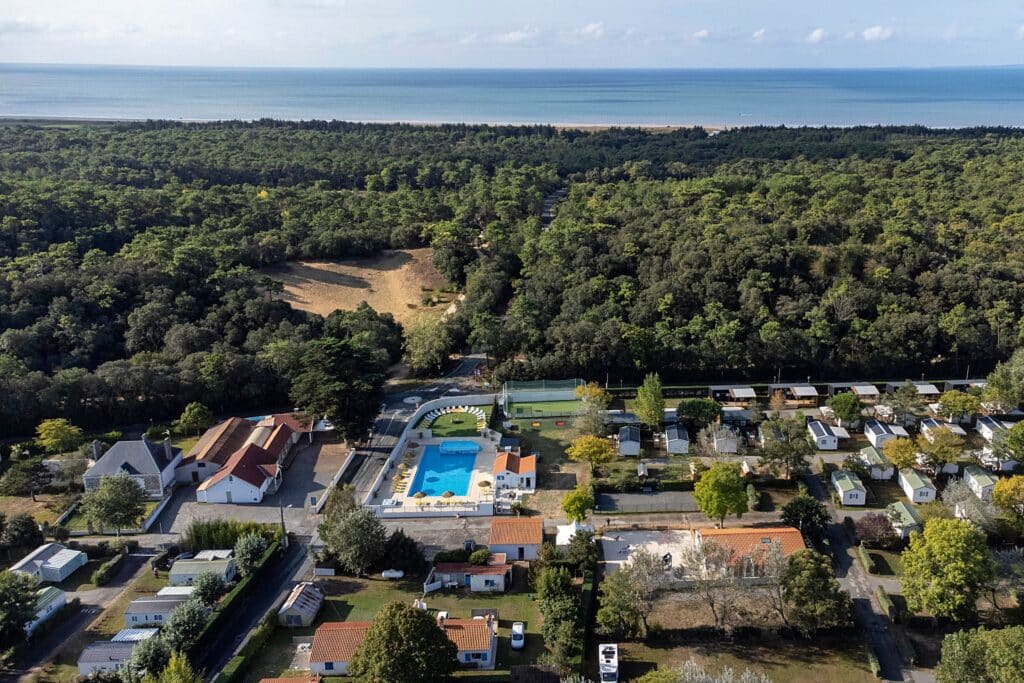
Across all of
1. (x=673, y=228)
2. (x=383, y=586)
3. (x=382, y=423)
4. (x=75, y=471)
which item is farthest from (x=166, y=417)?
(x=673, y=228)

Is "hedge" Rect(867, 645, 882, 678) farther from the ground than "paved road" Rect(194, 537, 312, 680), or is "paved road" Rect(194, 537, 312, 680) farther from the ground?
"hedge" Rect(867, 645, 882, 678)

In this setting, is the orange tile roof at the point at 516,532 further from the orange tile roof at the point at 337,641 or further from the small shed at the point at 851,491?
the small shed at the point at 851,491

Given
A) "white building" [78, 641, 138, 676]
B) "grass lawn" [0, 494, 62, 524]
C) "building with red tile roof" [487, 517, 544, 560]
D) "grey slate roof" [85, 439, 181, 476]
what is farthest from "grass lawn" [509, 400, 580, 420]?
"white building" [78, 641, 138, 676]

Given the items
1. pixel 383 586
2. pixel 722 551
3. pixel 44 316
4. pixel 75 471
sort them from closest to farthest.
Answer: pixel 722 551 < pixel 383 586 < pixel 75 471 < pixel 44 316

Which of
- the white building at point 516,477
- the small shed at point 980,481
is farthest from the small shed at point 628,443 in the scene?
the small shed at point 980,481

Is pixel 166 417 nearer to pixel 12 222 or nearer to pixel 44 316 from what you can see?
pixel 44 316

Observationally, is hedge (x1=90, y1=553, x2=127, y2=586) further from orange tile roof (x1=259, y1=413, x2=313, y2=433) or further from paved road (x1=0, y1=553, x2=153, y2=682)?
orange tile roof (x1=259, y1=413, x2=313, y2=433)

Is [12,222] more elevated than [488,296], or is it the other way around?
[12,222]
